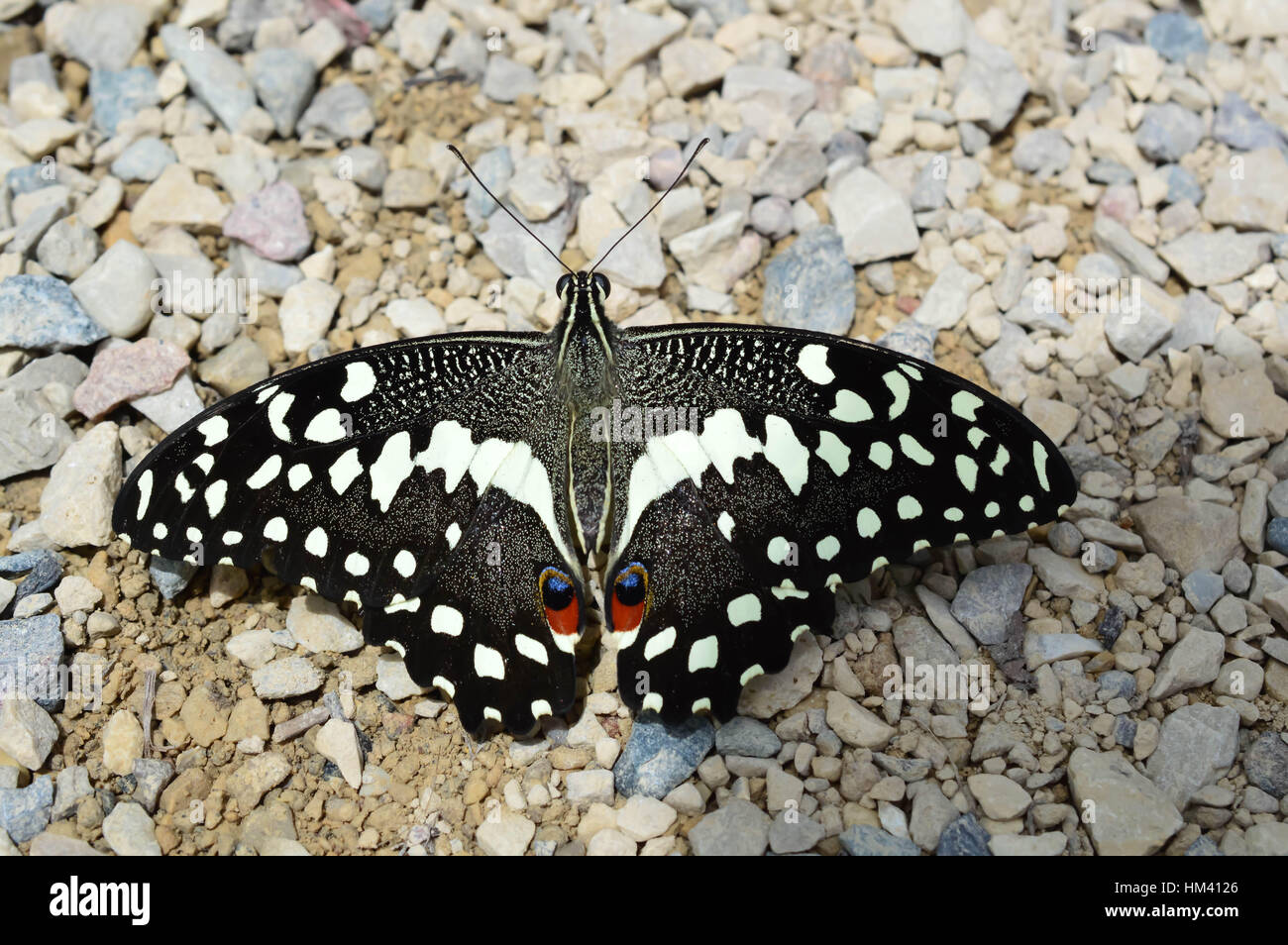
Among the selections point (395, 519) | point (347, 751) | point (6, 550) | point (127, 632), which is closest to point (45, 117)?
point (6, 550)

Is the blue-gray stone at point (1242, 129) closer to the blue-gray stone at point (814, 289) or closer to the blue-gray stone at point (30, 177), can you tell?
the blue-gray stone at point (814, 289)

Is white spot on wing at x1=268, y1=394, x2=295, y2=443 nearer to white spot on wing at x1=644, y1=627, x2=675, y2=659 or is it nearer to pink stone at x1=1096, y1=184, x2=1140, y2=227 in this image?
white spot on wing at x1=644, y1=627, x2=675, y2=659

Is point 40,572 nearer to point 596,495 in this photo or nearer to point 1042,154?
point 596,495

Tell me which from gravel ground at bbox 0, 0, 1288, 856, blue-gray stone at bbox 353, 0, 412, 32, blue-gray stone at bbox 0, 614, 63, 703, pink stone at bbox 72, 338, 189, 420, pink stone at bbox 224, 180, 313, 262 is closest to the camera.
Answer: gravel ground at bbox 0, 0, 1288, 856

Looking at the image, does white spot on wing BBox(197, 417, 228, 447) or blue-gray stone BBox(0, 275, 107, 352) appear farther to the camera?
blue-gray stone BBox(0, 275, 107, 352)

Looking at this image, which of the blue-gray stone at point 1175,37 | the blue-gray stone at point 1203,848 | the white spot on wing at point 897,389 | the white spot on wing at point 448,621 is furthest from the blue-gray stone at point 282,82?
the blue-gray stone at point 1203,848

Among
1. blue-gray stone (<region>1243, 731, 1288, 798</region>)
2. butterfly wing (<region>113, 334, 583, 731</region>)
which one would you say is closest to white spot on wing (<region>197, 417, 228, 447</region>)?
butterfly wing (<region>113, 334, 583, 731</region>)
